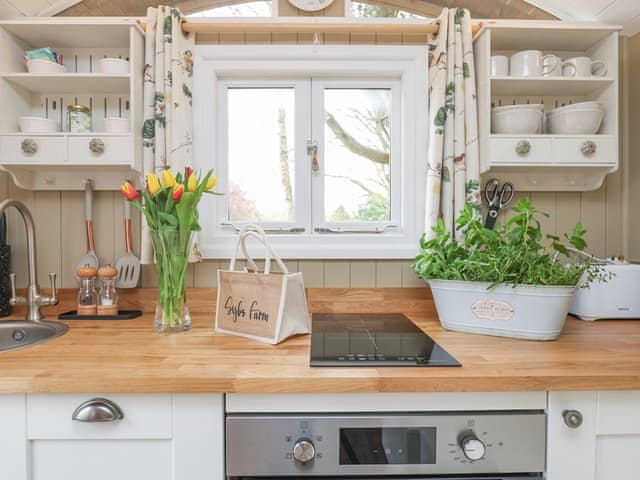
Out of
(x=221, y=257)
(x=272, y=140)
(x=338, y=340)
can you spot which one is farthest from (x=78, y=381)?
(x=272, y=140)

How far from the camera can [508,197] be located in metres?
1.61

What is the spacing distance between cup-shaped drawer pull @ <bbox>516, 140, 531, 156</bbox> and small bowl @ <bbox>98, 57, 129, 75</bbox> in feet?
4.68

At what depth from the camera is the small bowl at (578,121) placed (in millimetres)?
1454

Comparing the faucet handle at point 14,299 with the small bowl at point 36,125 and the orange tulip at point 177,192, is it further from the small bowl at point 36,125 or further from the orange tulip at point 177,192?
the orange tulip at point 177,192

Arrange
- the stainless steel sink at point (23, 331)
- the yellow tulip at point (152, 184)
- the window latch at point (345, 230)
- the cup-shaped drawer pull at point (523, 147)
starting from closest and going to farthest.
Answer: the yellow tulip at point (152, 184) → the stainless steel sink at point (23, 331) → the cup-shaped drawer pull at point (523, 147) → the window latch at point (345, 230)

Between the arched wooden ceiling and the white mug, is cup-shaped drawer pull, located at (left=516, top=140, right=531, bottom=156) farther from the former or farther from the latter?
the arched wooden ceiling

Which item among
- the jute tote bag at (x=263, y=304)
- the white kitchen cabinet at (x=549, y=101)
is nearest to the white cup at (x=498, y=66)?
the white kitchen cabinet at (x=549, y=101)

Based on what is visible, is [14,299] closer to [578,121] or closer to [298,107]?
[298,107]

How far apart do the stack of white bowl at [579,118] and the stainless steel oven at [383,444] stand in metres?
1.08

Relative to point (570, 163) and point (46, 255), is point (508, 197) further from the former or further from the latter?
point (46, 255)

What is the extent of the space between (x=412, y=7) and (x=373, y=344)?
4.64 ft

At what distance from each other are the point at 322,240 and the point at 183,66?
2.75 feet

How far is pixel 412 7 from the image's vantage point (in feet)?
5.58

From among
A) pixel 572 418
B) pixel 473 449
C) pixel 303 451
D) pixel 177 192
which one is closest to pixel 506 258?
pixel 572 418
